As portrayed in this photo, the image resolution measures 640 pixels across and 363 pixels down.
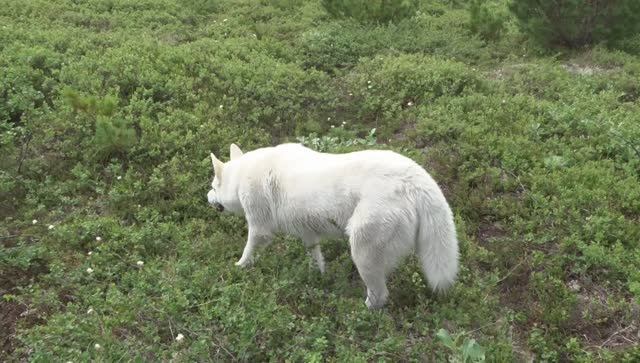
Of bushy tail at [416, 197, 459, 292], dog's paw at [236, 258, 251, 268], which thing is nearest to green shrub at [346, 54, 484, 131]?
dog's paw at [236, 258, 251, 268]

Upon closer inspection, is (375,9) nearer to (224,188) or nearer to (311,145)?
(311,145)

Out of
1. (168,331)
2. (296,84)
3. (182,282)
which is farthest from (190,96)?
(168,331)

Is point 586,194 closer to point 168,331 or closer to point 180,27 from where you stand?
point 168,331

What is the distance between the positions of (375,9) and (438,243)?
8974 millimetres

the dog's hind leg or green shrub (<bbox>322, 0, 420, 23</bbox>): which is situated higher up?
the dog's hind leg

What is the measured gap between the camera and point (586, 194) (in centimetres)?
627

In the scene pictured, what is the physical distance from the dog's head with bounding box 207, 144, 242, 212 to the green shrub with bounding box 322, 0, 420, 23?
760cm

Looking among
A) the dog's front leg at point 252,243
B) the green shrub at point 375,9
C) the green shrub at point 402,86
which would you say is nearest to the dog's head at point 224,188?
the dog's front leg at point 252,243

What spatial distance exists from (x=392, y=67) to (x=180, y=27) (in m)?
5.06

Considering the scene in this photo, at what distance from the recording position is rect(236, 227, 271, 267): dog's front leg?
5484 mm

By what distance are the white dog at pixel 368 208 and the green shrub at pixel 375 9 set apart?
26.2ft

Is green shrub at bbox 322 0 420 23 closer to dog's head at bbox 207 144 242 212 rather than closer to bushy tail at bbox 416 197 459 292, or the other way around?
dog's head at bbox 207 144 242 212

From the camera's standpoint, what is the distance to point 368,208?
4465 millimetres

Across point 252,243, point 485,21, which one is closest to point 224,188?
point 252,243
